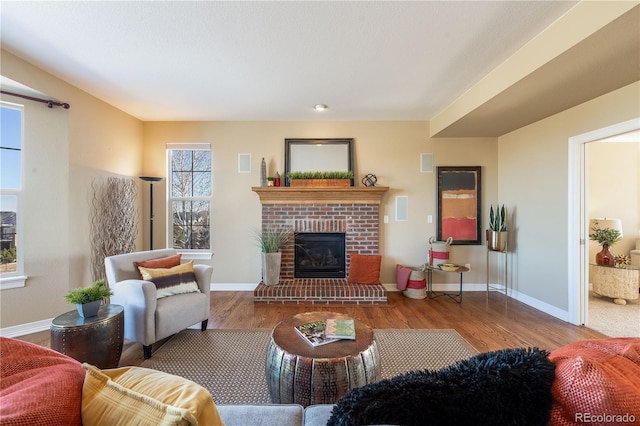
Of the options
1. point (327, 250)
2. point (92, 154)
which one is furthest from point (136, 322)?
point (327, 250)

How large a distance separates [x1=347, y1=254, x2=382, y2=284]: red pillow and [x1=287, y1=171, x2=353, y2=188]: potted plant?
3.57 feet

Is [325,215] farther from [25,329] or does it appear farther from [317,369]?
[25,329]

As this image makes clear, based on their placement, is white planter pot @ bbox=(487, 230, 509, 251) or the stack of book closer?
the stack of book

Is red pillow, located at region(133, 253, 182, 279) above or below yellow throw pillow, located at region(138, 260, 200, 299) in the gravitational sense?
above

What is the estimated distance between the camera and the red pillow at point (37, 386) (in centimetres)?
57

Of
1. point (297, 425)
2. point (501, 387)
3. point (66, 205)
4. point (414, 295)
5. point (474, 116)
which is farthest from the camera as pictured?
point (414, 295)

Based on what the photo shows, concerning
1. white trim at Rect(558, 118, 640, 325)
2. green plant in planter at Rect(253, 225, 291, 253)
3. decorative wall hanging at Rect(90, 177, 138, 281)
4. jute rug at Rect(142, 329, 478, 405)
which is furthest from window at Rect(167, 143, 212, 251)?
white trim at Rect(558, 118, 640, 325)

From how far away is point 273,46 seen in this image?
2.09m

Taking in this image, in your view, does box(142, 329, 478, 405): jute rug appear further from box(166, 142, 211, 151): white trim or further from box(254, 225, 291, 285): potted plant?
box(166, 142, 211, 151): white trim

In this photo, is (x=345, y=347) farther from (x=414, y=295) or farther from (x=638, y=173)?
(x=638, y=173)

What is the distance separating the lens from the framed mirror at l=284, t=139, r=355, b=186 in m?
3.87

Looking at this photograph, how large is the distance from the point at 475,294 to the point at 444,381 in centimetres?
369

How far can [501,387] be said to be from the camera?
0.63 metres

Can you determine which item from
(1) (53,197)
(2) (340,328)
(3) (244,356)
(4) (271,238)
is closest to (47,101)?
(1) (53,197)
